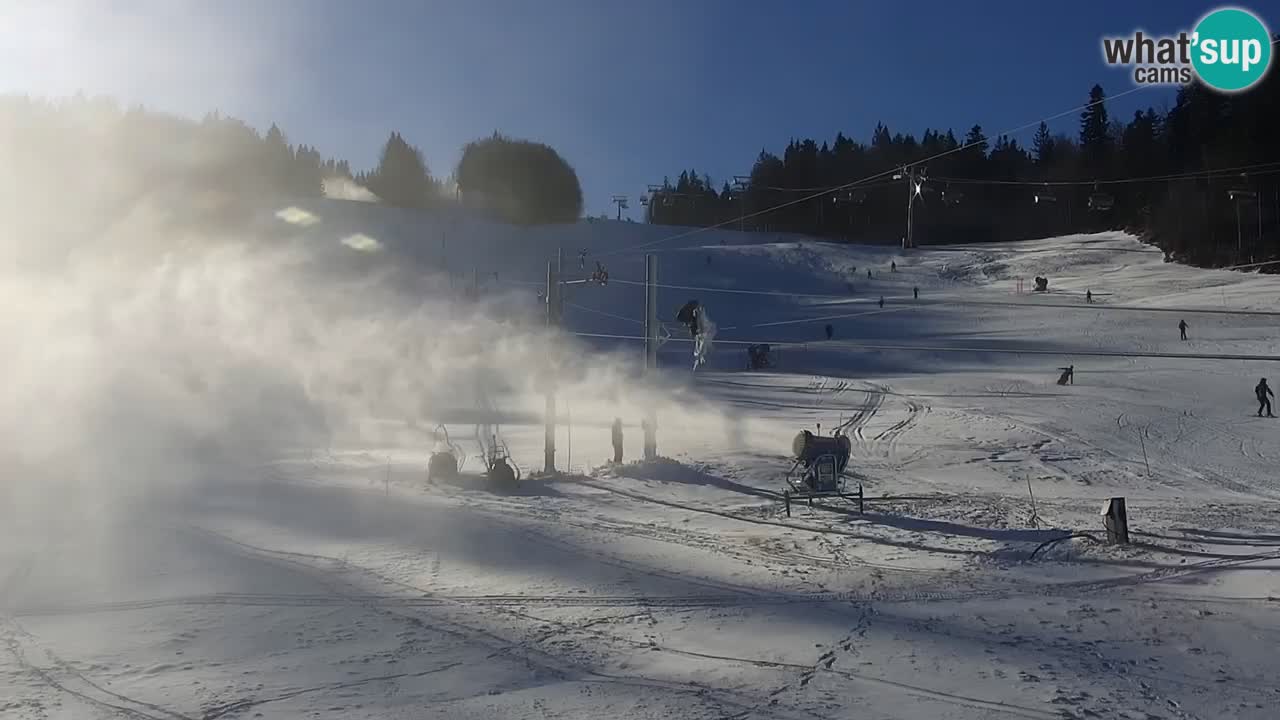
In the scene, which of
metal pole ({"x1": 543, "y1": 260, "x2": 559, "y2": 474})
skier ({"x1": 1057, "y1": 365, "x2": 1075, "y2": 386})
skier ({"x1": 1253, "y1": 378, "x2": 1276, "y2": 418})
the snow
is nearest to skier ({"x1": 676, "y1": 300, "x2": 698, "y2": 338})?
the snow

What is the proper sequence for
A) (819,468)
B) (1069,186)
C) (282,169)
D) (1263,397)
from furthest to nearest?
(282,169) < (1069,186) < (1263,397) < (819,468)

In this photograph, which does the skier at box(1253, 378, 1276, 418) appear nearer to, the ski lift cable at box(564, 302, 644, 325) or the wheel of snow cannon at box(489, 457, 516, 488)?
the wheel of snow cannon at box(489, 457, 516, 488)

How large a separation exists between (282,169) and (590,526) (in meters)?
96.1

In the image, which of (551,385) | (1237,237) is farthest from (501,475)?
(1237,237)

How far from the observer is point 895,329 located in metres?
52.8

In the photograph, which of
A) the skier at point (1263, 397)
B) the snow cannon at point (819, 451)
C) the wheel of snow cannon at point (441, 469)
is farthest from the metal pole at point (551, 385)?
the skier at point (1263, 397)

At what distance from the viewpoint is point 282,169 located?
326 feet

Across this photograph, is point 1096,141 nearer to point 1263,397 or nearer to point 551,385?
point 1263,397

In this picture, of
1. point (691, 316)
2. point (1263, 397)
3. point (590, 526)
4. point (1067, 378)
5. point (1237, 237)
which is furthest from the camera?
point (1237, 237)

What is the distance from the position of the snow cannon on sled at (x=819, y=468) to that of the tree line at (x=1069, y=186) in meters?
16.6

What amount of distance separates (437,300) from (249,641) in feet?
156

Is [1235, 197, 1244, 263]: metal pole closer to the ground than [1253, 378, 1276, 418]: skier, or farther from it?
farther from it

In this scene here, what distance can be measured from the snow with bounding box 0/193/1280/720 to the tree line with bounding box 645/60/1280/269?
10.2 m

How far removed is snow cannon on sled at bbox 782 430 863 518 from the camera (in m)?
17.4
